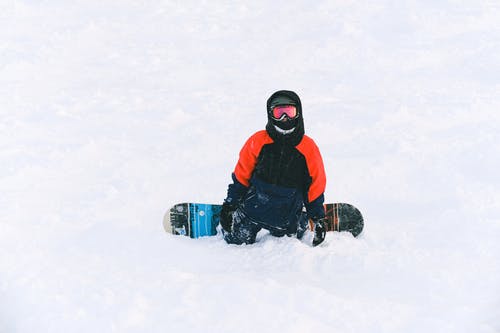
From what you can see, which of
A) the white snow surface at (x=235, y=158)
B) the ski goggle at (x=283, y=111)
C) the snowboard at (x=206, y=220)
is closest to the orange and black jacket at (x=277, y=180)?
the ski goggle at (x=283, y=111)

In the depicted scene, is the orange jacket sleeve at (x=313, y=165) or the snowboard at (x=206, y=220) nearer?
the orange jacket sleeve at (x=313, y=165)

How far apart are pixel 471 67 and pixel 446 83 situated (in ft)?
2.98

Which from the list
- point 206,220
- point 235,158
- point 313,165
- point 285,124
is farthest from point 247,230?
point 235,158

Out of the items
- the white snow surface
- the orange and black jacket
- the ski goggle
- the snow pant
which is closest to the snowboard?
the white snow surface

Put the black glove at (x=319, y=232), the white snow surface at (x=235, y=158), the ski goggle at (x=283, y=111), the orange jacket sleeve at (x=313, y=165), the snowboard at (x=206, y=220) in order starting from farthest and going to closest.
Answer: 1. the snowboard at (x=206, y=220)
2. the black glove at (x=319, y=232)
3. the orange jacket sleeve at (x=313, y=165)
4. the ski goggle at (x=283, y=111)
5. the white snow surface at (x=235, y=158)

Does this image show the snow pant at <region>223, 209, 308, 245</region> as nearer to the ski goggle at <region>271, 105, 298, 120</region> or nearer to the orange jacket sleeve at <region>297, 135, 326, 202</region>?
the orange jacket sleeve at <region>297, 135, 326, 202</region>

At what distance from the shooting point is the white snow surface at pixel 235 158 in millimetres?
3387

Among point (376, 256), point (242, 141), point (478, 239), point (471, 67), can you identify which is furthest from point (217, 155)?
point (471, 67)

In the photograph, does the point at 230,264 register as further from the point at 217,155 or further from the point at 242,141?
the point at 242,141

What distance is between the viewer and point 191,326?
3127 millimetres

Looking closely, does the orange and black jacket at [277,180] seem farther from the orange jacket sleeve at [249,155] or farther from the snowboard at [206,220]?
the snowboard at [206,220]

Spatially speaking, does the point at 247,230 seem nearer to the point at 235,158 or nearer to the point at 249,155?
the point at 249,155

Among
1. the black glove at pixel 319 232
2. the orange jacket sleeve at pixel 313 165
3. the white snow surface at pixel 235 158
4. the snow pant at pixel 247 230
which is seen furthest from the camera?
the snow pant at pixel 247 230

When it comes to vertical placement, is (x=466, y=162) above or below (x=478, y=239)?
above
